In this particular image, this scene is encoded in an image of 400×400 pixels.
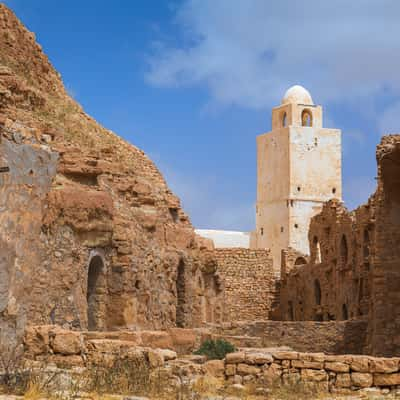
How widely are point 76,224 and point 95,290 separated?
99.4 inches

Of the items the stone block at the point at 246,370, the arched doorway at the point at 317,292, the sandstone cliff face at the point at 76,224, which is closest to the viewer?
the sandstone cliff face at the point at 76,224

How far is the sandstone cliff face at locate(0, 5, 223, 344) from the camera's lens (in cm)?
1165

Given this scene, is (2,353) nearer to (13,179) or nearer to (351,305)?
(13,179)

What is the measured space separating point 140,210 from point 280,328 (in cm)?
645

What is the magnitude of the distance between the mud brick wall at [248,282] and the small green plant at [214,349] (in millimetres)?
22821

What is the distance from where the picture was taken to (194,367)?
12.3m

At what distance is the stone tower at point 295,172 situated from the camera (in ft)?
203

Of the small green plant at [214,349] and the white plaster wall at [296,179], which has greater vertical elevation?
the white plaster wall at [296,179]

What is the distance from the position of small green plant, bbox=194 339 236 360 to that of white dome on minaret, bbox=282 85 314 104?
45.7 meters

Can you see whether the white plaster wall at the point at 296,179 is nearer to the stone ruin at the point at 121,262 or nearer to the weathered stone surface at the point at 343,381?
the stone ruin at the point at 121,262

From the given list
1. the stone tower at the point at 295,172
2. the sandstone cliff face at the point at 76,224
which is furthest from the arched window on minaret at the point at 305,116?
the sandstone cliff face at the point at 76,224

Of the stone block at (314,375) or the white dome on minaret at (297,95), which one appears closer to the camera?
the stone block at (314,375)

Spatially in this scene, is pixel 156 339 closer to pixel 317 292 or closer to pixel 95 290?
pixel 95 290

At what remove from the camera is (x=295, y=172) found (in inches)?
2459
